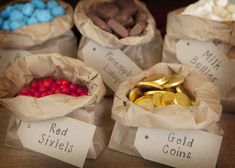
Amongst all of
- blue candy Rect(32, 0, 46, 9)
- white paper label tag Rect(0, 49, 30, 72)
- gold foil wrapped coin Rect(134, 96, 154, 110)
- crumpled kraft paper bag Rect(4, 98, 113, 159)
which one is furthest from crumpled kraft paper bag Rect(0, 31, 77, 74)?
gold foil wrapped coin Rect(134, 96, 154, 110)

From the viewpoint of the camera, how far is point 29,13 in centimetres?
94

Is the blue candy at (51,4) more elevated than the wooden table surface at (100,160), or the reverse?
the blue candy at (51,4)

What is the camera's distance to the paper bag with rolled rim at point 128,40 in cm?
86

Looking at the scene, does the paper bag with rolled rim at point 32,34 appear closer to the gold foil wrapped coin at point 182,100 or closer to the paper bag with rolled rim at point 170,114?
the paper bag with rolled rim at point 170,114

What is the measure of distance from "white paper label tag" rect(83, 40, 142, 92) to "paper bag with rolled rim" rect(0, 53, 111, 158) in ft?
0.35

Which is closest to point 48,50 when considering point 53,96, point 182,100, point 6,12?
point 6,12

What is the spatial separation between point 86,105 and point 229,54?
0.35 m

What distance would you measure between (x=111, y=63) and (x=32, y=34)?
0.20 meters

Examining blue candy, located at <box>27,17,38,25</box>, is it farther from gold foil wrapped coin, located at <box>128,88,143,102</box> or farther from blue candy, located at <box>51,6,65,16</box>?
gold foil wrapped coin, located at <box>128,88,143,102</box>

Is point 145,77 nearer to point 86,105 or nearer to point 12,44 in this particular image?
point 86,105

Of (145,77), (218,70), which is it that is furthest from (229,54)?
(145,77)

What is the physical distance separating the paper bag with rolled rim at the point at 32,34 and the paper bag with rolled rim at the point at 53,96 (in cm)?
9

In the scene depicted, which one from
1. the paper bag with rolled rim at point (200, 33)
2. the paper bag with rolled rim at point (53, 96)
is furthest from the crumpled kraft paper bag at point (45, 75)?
the paper bag with rolled rim at point (200, 33)

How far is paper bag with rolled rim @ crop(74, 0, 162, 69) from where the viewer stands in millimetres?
861
